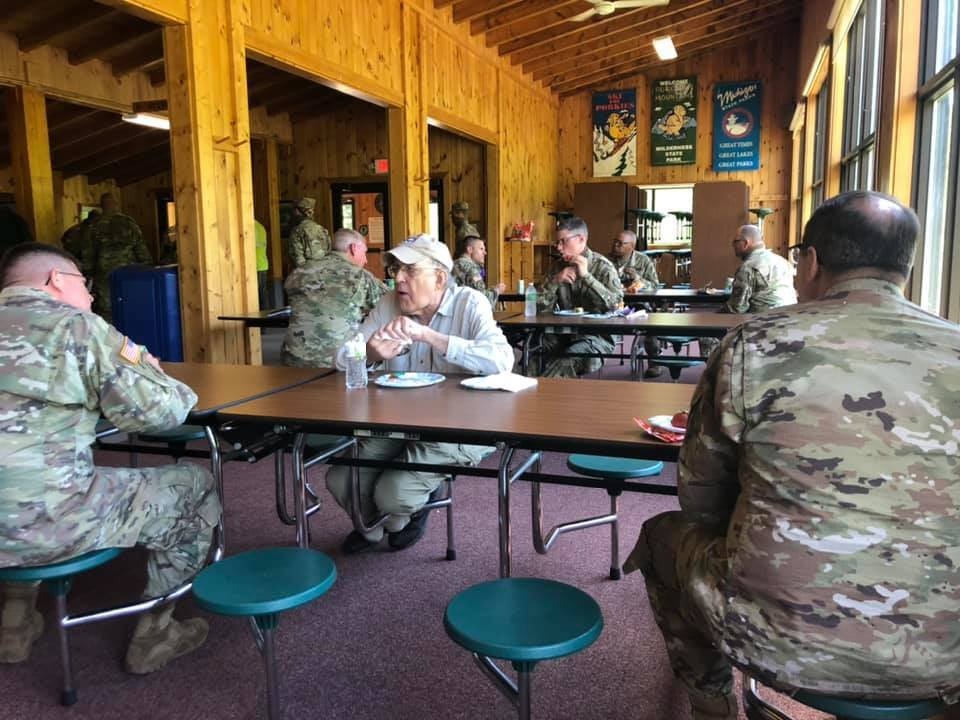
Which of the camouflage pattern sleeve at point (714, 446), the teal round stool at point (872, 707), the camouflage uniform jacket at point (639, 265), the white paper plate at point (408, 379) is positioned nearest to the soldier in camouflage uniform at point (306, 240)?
the camouflage uniform jacket at point (639, 265)

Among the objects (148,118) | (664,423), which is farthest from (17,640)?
(148,118)

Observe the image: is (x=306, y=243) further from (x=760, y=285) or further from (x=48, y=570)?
(x=48, y=570)

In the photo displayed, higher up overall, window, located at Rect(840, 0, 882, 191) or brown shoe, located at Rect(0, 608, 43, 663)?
window, located at Rect(840, 0, 882, 191)

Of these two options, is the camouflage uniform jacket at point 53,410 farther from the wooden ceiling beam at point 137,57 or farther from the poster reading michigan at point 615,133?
the poster reading michigan at point 615,133

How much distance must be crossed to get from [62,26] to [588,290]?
19.3 ft

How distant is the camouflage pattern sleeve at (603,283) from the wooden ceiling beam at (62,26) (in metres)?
5.20

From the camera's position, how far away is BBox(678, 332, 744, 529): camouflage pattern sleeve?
4.12 ft

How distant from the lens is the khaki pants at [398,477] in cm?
270

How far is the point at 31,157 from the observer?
7750mm

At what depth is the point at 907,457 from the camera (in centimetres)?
113

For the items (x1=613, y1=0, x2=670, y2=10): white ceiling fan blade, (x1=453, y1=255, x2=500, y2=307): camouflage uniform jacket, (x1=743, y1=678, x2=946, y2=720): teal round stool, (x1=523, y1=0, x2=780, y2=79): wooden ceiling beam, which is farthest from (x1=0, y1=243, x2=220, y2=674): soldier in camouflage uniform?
(x1=523, y1=0, x2=780, y2=79): wooden ceiling beam

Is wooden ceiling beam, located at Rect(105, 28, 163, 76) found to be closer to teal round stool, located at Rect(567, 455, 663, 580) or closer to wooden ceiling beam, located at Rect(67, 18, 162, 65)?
wooden ceiling beam, located at Rect(67, 18, 162, 65)

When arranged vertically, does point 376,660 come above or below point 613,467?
below

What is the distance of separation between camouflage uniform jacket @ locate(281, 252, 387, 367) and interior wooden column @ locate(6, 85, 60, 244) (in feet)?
15.9
